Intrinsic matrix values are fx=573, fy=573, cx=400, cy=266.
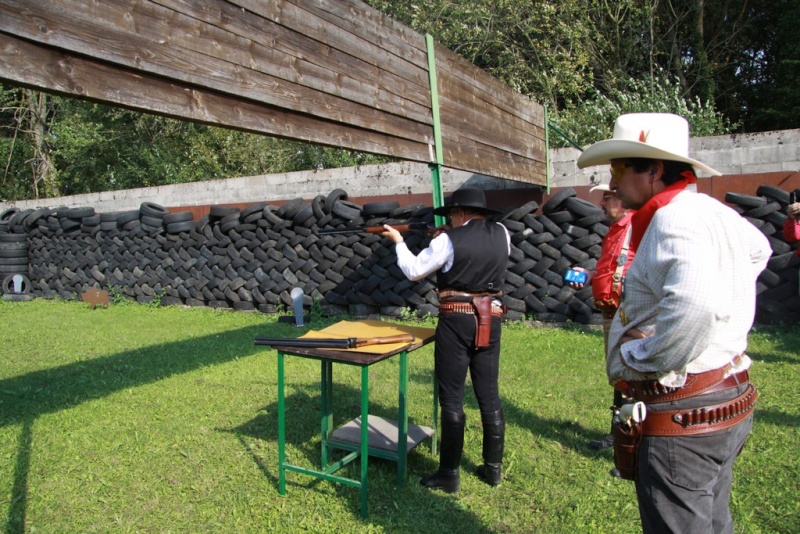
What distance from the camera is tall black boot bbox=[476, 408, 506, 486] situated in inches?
134

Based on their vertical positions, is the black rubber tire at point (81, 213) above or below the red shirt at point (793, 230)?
above

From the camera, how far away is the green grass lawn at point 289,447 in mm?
3135

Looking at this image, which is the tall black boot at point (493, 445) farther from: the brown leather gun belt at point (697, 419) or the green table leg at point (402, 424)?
the brown leather gun belt at point (697, 419)

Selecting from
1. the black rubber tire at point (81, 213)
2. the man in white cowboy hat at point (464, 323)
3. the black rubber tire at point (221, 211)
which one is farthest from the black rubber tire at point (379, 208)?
the black rubber tire at point (81, 213)

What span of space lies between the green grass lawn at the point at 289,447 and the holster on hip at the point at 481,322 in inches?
35.6

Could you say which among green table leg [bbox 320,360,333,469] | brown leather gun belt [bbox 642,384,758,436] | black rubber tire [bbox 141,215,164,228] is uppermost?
black rubber tire [bbox 141,215,164,228]

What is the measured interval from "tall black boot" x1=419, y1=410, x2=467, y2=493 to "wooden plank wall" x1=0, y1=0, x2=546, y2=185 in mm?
1962

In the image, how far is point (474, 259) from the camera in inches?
132

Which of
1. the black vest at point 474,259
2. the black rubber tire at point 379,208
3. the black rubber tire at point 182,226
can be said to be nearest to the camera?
the black vest at point 474,259

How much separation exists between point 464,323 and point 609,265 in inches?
38.6

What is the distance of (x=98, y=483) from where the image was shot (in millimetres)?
3547

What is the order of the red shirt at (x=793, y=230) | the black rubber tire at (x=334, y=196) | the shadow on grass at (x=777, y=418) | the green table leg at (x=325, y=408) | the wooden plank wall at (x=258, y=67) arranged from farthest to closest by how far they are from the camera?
1. the black rubber tire at (x=334, y=196)
2. the red shirt at (x=793, y=230)
3. the shadow on grass at (x=777, y=418)
4. the green table leg at (x=325, y=408)
5. the wooden plank wall at (x=258, y=67)

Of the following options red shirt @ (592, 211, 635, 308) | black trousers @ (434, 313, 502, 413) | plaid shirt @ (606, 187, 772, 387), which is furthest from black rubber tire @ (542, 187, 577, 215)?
plaid shirt @ (606, 187, 772, 387)

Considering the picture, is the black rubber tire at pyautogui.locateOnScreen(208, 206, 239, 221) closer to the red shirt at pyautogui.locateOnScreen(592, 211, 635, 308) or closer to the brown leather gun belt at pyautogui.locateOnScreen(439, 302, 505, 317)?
the brown leather gun belt at pyautogui.locateOnScreen(439, 302, 505, 317)
